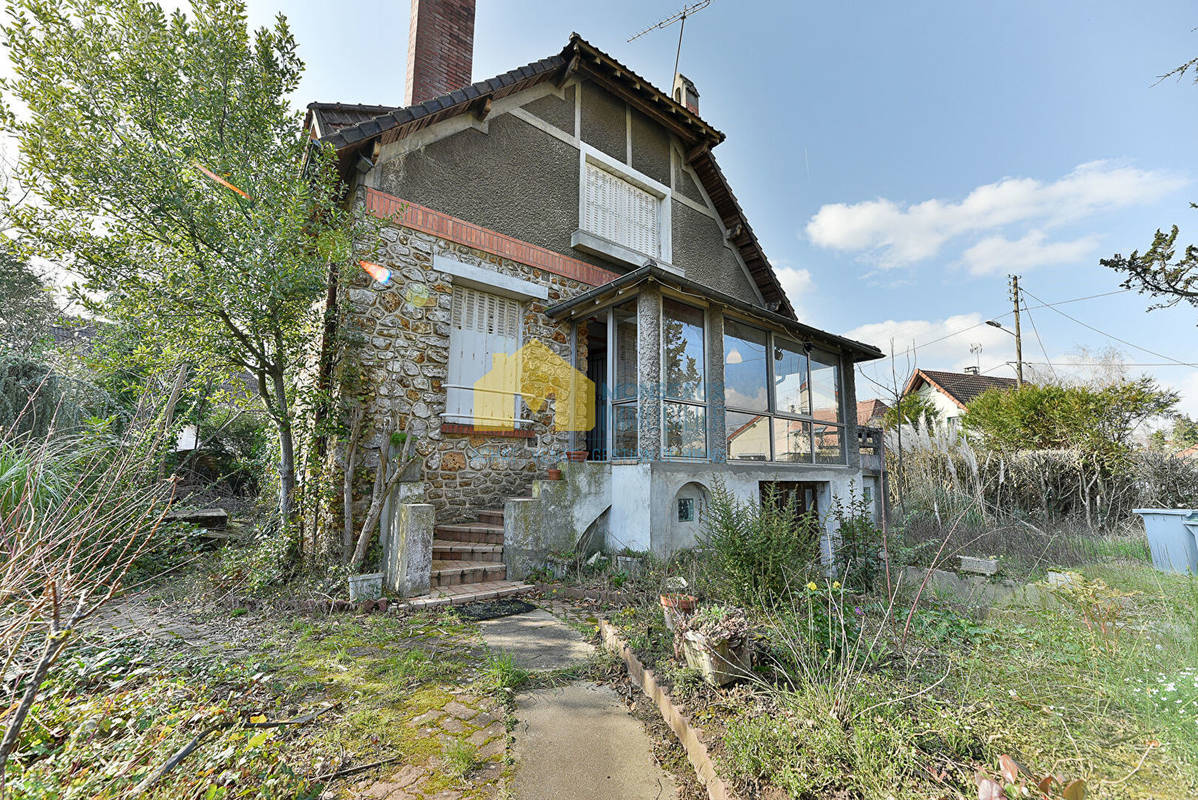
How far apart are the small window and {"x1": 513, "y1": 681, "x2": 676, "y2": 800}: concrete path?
10.6 ft

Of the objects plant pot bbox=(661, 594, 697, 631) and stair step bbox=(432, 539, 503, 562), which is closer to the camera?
plant pot bbox=(661, 594, 697, 631)

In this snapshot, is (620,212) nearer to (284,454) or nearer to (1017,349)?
(284,454)

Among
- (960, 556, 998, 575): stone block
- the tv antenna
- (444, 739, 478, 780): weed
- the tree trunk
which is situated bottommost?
(960, 556, 998, 575): stone block

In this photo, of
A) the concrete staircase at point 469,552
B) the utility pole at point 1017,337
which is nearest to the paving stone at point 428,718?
the concrete staircase at point 469,552

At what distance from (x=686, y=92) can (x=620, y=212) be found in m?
3.60

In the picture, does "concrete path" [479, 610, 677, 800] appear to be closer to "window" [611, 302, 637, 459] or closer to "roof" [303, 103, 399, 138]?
"window" [611, 302, 637, 459]

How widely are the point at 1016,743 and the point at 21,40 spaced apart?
8.08m

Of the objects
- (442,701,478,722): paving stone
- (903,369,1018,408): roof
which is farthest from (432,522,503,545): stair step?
(903,369,1018,408): roof

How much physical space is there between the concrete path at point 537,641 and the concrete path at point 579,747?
0.01 m

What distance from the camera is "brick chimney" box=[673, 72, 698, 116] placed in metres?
9.73

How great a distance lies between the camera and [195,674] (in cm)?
264

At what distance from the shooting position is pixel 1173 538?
6.11m

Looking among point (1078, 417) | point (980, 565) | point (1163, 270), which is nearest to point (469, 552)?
point (980, 565)

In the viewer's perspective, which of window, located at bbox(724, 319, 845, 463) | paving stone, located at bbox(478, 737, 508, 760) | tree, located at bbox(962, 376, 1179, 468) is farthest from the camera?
tree, located at bbox(962, 376, 1179, 468)
